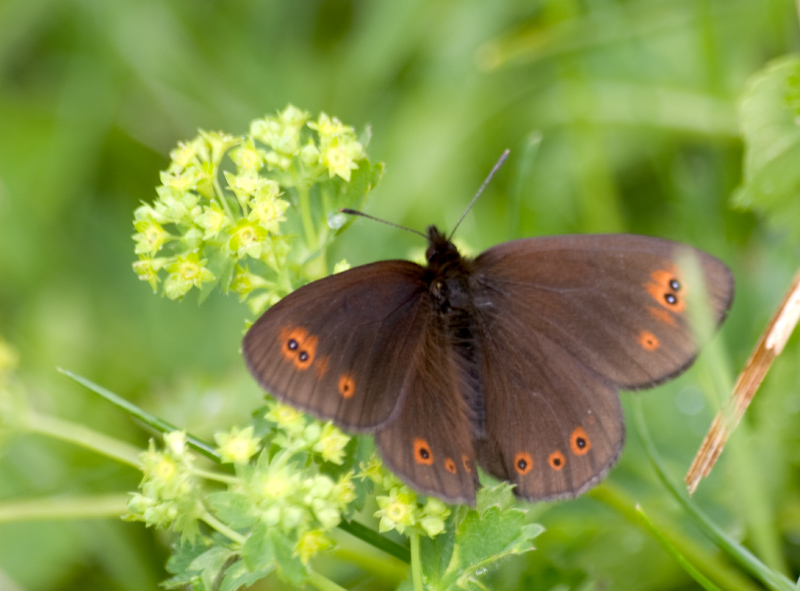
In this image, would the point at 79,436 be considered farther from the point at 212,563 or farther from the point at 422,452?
the point at 422,452

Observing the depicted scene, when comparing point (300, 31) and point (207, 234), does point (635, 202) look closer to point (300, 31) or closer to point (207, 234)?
point (300, 31)

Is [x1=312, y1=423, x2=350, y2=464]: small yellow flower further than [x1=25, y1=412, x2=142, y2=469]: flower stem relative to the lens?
No

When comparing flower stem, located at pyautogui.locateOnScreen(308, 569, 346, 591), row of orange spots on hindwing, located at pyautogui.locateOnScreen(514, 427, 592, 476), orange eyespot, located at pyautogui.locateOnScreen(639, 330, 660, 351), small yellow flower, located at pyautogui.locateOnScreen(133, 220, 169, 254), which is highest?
small yellow flower, located at pyautogui.locateOnScreen(133, 220, 169, 254)

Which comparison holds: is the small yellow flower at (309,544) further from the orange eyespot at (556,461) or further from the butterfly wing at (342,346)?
the orange eyespot at (556,461)

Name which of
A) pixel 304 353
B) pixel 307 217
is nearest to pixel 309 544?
pixel 304 353

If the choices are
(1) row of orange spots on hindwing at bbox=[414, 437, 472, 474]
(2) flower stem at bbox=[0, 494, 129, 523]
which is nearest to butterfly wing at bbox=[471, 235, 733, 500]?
(1) row of orange spots on hindwing at bbox=[414, 437, 472, 474]

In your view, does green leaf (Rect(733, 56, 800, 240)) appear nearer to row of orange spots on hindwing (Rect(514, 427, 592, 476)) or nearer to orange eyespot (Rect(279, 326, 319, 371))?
row of orange spots on hindwing (Rect(514, 427, 592, 476))

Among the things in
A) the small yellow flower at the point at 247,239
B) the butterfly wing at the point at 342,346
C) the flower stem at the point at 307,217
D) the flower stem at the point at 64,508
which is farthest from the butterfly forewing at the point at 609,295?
the flower stem at the point at 64,508
